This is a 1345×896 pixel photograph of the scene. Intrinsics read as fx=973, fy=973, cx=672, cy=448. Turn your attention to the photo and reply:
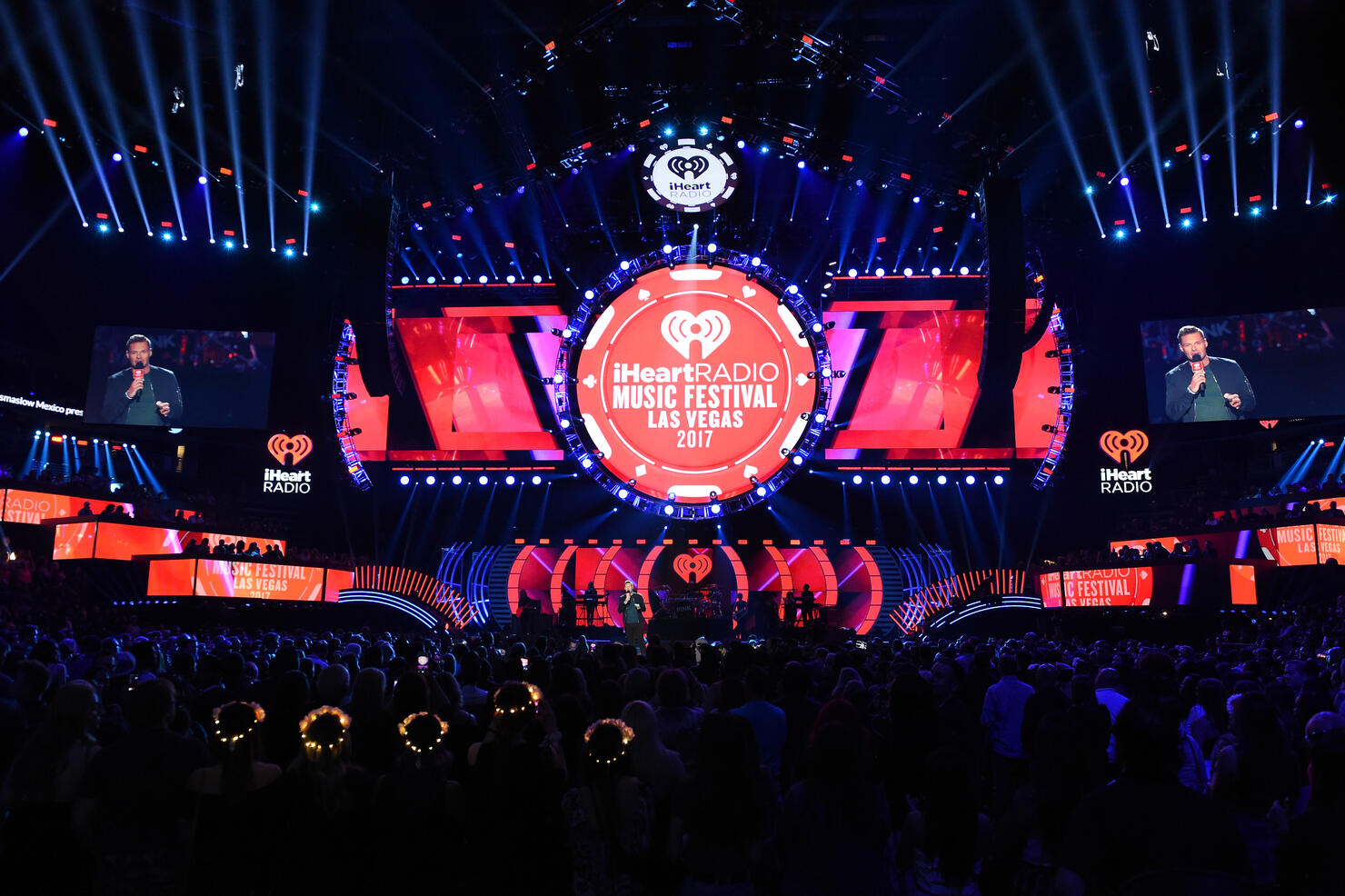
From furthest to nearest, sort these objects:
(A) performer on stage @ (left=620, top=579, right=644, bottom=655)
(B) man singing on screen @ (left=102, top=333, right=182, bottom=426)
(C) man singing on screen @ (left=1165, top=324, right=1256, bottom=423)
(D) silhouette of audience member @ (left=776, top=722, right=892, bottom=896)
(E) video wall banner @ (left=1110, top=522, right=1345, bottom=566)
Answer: (B) man singing on screen @ (left=102, top=333, right=182, bottom=426), (C) man singing on screen @ (left=1165, top=324, right=1256, bottom=423), (A) performer on stage @ (left=620, top=579, right=644, bottom=655), (E) video wall banner @ (left=1110, top=522, right=1345, bottom=566), (D) silhouette of audience member @ (left=776, top=722, right=892, bottom=896)

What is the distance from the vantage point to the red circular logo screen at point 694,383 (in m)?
22.4

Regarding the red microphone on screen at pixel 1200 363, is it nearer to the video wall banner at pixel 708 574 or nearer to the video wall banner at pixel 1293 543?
the video wall banner at pixel 1293 543

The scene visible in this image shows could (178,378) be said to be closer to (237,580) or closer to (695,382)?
(237,580)

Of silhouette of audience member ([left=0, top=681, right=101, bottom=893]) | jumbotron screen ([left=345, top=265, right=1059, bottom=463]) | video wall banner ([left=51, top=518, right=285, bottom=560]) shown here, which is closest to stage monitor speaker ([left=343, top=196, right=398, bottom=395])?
jumbotron screen ([left=345, top=265, right=1059, bottom=463])

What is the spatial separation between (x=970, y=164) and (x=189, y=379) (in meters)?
22.9

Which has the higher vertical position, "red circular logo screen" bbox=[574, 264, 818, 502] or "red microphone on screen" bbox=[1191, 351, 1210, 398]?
"red microphone on screen" bbox=[1191, 351, 1210, 398]

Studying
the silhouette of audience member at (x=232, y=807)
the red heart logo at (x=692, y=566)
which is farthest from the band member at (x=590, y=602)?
the silhouette of audience member at (x=232, y=807)

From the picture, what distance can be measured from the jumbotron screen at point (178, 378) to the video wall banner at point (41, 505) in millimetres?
3235

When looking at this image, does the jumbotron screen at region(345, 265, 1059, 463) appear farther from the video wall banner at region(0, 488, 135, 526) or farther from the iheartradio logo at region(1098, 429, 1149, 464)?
the video wall banner at region(0, 488, 135, 526)

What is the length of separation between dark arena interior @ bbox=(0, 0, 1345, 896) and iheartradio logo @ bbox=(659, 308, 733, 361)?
15 centimetres

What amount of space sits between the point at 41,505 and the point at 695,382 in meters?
17.6

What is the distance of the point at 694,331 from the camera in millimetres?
22594

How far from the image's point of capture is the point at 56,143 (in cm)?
2184

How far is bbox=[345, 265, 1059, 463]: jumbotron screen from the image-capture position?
883 inches
